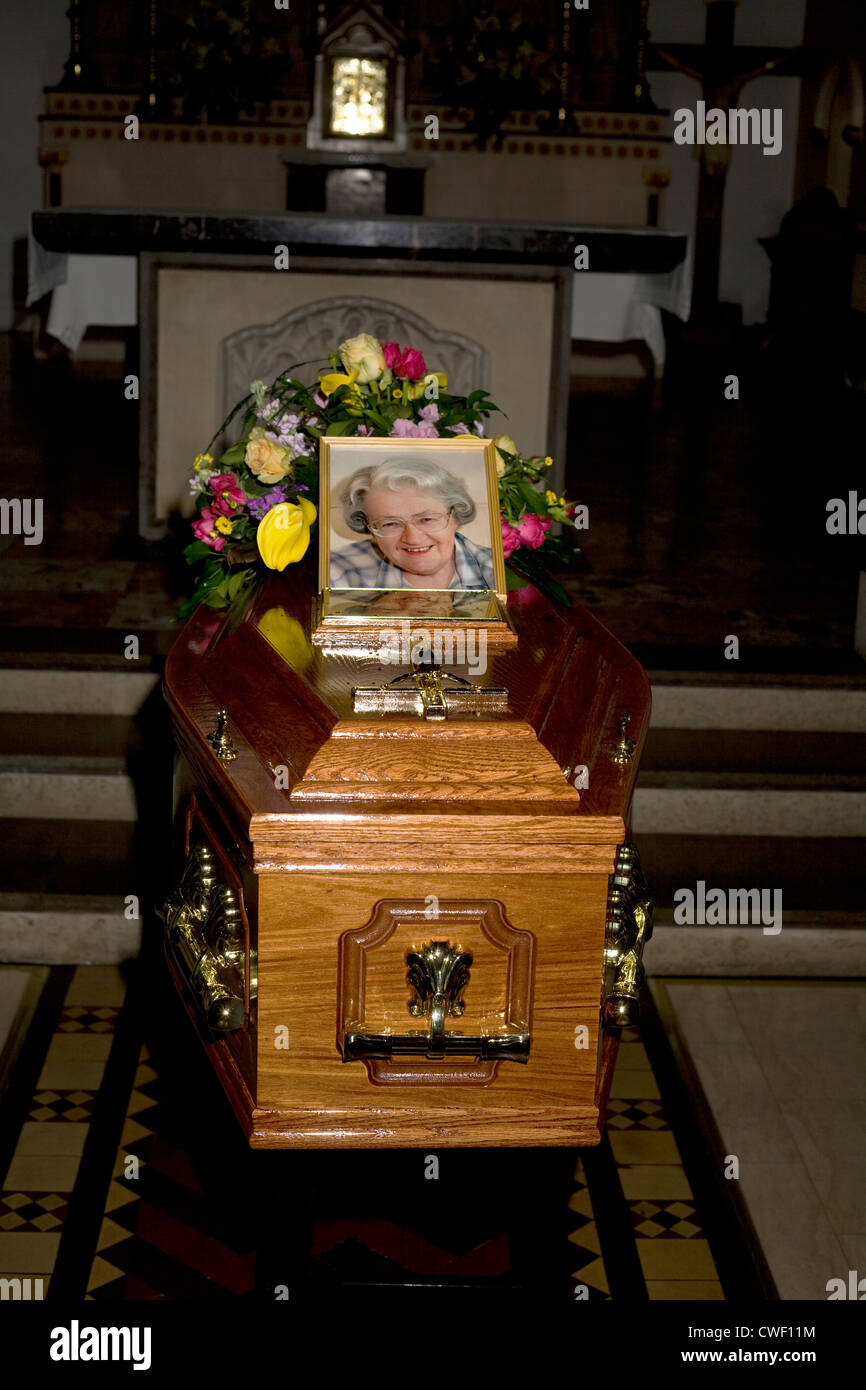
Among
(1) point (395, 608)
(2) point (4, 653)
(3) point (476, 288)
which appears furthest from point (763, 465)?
(1) point (395, 608)

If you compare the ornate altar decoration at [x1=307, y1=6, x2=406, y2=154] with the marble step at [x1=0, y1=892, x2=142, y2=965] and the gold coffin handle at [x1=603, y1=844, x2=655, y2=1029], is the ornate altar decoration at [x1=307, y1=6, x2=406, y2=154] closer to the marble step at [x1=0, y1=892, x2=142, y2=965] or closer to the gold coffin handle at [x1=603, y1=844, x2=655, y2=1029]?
the marble step at [x1=0, y1=892, x2=142, y2=965]

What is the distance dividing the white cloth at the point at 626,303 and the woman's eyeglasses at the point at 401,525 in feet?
14.8

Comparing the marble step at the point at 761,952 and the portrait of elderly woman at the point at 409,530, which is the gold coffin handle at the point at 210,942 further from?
the marble step at the point at 761,952

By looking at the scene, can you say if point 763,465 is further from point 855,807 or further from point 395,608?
point 395,608

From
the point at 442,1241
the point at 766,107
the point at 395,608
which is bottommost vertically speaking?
the point at 442,1241

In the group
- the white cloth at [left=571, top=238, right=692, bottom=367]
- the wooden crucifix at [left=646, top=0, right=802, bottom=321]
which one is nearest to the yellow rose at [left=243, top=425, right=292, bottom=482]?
the white cloth at [left=571, top=238, right=692, bottom=367]

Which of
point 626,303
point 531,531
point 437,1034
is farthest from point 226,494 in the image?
Result: point 626,303

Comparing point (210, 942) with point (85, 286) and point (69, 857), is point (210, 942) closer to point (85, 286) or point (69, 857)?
point (69, 857)

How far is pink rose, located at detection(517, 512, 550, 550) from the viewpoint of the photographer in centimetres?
288

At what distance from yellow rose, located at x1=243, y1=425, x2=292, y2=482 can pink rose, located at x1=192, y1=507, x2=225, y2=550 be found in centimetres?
16

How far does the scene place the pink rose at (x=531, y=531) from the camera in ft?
9.45

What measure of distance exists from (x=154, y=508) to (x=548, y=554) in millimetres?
2634

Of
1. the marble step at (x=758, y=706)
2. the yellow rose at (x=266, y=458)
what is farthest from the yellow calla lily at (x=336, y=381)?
the marble step at (x=758, y=706)
